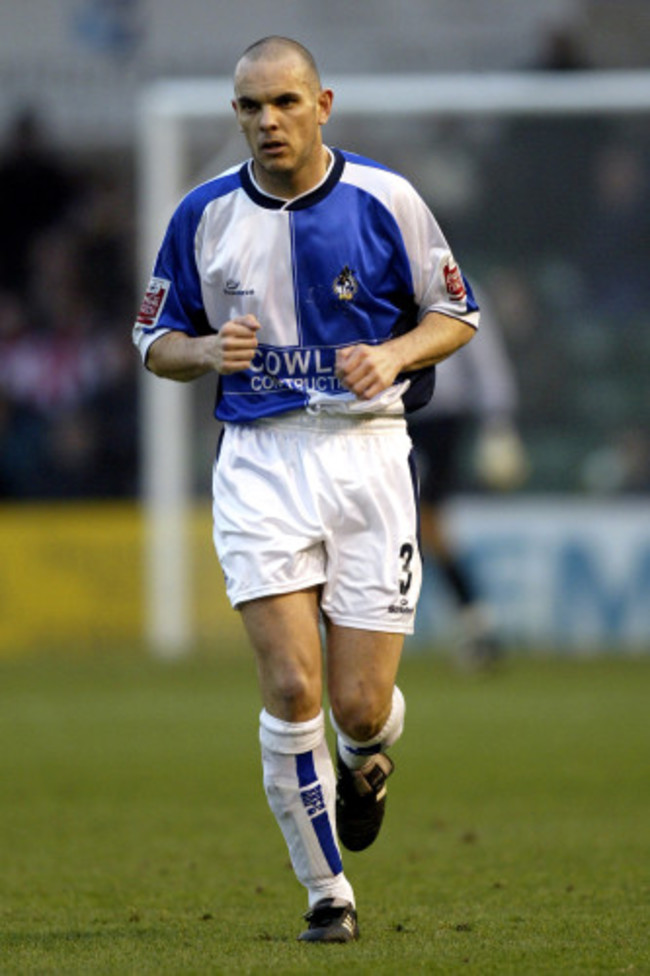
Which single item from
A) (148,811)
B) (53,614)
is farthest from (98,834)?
(53,614)

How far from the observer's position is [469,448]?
15.3m

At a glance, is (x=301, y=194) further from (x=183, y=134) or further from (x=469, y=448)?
(x=183, y=134)

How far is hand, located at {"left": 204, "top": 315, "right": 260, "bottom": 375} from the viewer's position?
5.12m

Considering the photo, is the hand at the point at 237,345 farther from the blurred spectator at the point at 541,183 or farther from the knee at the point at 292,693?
the blurred spectator at the point at 541,183

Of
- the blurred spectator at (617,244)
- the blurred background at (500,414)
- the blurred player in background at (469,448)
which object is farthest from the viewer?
the blurred spectator at (617,244)

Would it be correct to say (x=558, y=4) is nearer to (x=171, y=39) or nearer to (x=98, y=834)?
(x=171, y=39)

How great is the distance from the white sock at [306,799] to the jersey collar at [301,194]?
1278 mm

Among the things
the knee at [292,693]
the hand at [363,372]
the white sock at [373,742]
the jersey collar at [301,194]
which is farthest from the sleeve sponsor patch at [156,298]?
the white sock at [373,742]

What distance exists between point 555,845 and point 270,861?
0.94 meters

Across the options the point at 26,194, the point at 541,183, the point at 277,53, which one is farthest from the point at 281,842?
the point at 26,194

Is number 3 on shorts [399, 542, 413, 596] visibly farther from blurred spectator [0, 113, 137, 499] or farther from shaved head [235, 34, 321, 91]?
blurred spectator [0, 113, 137, 499]

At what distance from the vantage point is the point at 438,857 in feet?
22.2

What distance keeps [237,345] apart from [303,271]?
38cm

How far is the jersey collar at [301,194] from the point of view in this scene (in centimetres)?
541
